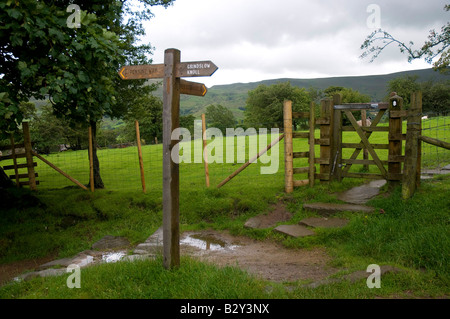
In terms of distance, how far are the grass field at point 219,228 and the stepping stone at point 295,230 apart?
0.18m

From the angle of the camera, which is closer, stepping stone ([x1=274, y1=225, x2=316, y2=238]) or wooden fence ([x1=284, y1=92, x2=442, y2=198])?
stepping stone ([x1=274, y1=225, x2=316, y2=238])

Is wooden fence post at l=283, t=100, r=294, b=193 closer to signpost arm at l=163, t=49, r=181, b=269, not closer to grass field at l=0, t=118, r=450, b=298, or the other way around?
grass field at l=0, t=118, r=450, b=298

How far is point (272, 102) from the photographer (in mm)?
83375

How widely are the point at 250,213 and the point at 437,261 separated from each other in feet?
16.2

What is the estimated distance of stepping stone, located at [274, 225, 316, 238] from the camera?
7.23m

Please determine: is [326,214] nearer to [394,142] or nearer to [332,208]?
[332,208]

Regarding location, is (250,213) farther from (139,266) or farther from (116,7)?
(116,7)

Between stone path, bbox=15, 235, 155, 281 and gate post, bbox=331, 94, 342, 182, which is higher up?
gate post, bbox=331, 94, 342, 182

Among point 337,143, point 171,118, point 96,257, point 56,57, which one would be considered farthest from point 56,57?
point 337,143

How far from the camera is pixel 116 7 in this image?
8.40 metres

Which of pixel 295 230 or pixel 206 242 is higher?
pixel 295 230

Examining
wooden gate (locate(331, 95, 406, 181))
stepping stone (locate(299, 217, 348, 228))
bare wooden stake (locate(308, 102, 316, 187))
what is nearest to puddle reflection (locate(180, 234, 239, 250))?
stepping stone (locate(299, 217, 348, 228))

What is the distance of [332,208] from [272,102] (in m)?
77.5

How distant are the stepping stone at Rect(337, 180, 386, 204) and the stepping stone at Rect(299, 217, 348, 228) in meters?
1.04
